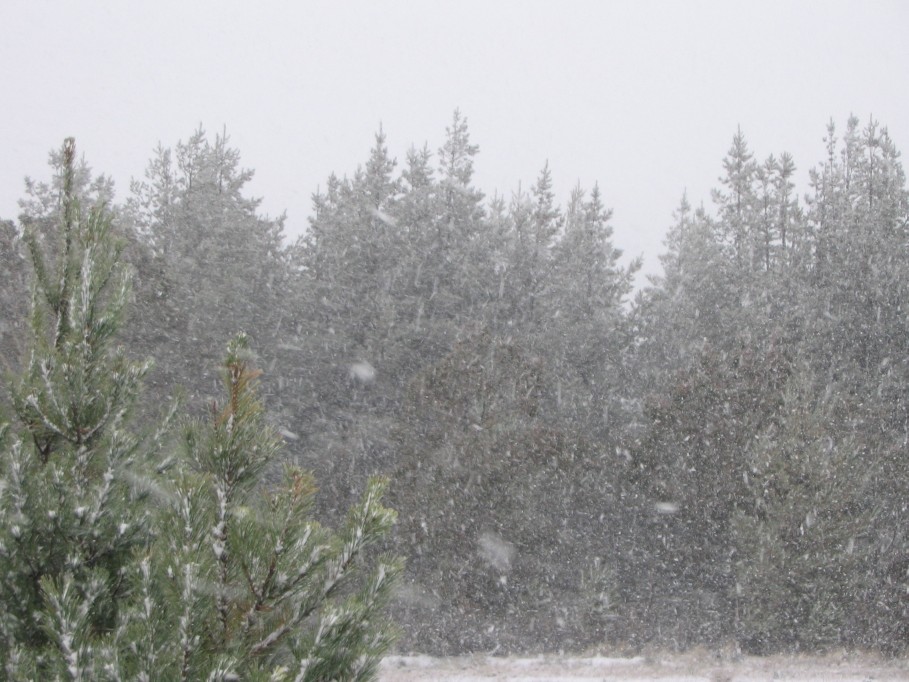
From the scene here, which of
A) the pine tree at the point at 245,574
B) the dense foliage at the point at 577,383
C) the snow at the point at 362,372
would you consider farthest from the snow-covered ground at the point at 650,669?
the pine tree at the point at 245,574

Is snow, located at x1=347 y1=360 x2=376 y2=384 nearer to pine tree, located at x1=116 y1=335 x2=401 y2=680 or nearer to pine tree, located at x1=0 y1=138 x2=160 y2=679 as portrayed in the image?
pine tree, located at x1=0 y1=138 x2=160 y2=679

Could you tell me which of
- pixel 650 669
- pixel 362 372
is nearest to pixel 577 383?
pixel 362 372

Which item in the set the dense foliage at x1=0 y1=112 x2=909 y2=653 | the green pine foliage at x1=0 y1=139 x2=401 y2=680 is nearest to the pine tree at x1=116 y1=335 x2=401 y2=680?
the green pine foliage at x1=0 y1=139 x2=401 y2=680

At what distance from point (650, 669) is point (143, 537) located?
1527 cm

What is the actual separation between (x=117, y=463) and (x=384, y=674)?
15.4 m

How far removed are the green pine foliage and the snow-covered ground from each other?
13.6 m

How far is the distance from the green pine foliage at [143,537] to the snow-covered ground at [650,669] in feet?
44.6

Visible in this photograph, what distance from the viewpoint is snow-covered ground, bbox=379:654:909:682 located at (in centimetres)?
1562

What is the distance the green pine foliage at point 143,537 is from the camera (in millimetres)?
3191

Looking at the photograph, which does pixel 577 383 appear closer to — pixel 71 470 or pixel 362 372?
pixel 362 372

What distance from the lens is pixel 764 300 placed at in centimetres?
2989

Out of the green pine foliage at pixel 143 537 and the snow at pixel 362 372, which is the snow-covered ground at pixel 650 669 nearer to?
the snow at pixel 362 372

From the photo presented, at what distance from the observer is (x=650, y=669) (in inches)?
671

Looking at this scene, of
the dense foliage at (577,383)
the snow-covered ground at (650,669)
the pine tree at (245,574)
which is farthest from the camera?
the dense foliage at (577,383)
